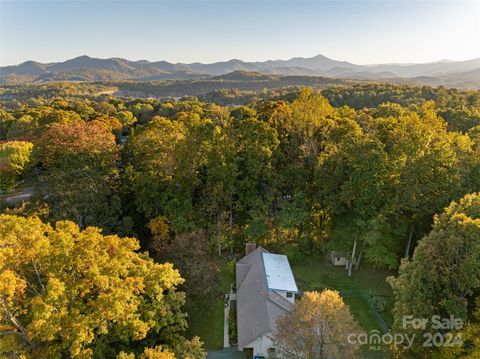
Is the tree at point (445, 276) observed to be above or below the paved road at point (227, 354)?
above

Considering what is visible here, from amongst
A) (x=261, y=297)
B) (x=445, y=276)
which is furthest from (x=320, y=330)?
(x=261, y=297)

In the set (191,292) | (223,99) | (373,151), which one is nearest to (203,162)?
(191,292)

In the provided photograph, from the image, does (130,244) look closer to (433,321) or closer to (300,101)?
(433,321)

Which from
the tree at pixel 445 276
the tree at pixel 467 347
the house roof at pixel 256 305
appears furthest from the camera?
the house roof at pixel 256 305

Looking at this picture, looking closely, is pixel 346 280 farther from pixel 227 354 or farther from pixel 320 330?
pixel 320 330

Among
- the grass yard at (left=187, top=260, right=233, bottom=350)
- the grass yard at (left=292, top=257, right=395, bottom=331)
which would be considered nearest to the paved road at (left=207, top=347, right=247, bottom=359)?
the grass yard at (left=187, top=260, right=233, bottom=350)

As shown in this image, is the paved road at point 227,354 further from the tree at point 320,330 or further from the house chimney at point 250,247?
the house chimney at point 250,247

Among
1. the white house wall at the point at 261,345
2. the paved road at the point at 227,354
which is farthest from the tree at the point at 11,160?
the white house wall at the point at 261,345
